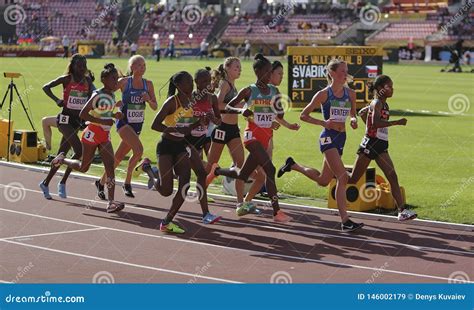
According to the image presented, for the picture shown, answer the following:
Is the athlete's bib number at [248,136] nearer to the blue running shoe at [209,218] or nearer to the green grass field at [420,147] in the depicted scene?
the blue running shoe at [209,218]

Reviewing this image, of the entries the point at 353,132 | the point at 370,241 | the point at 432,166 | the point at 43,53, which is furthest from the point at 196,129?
the point at 43,53

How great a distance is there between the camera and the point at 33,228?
12109mm

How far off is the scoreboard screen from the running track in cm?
1559

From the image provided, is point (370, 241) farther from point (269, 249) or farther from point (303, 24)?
point (303, 24)

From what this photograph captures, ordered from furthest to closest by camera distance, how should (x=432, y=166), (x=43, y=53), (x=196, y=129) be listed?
(x=43, y=53)
(x=432, y=166)
(x=196, y=129)

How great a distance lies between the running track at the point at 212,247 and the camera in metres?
9.76

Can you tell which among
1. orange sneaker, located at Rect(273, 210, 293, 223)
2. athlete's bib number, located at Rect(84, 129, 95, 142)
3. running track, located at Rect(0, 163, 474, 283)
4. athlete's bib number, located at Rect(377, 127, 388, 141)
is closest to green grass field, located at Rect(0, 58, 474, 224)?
athlete's bib number, located at Rect(377, 127, 388, 141)

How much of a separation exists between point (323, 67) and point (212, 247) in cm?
1894

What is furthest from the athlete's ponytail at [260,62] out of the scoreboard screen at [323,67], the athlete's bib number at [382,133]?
the scoreboard screen at [323,67]

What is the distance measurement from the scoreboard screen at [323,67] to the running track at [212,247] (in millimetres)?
15593

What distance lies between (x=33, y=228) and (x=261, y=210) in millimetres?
3360

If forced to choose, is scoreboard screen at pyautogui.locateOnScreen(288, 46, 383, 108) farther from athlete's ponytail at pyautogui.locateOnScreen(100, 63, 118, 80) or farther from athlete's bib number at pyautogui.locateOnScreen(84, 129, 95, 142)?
athlete's bib number at pyautogui.locateOnScreen(84, 129, 95, 142)

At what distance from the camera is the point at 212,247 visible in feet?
36.7

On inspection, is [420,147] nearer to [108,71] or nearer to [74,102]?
[74,102]
